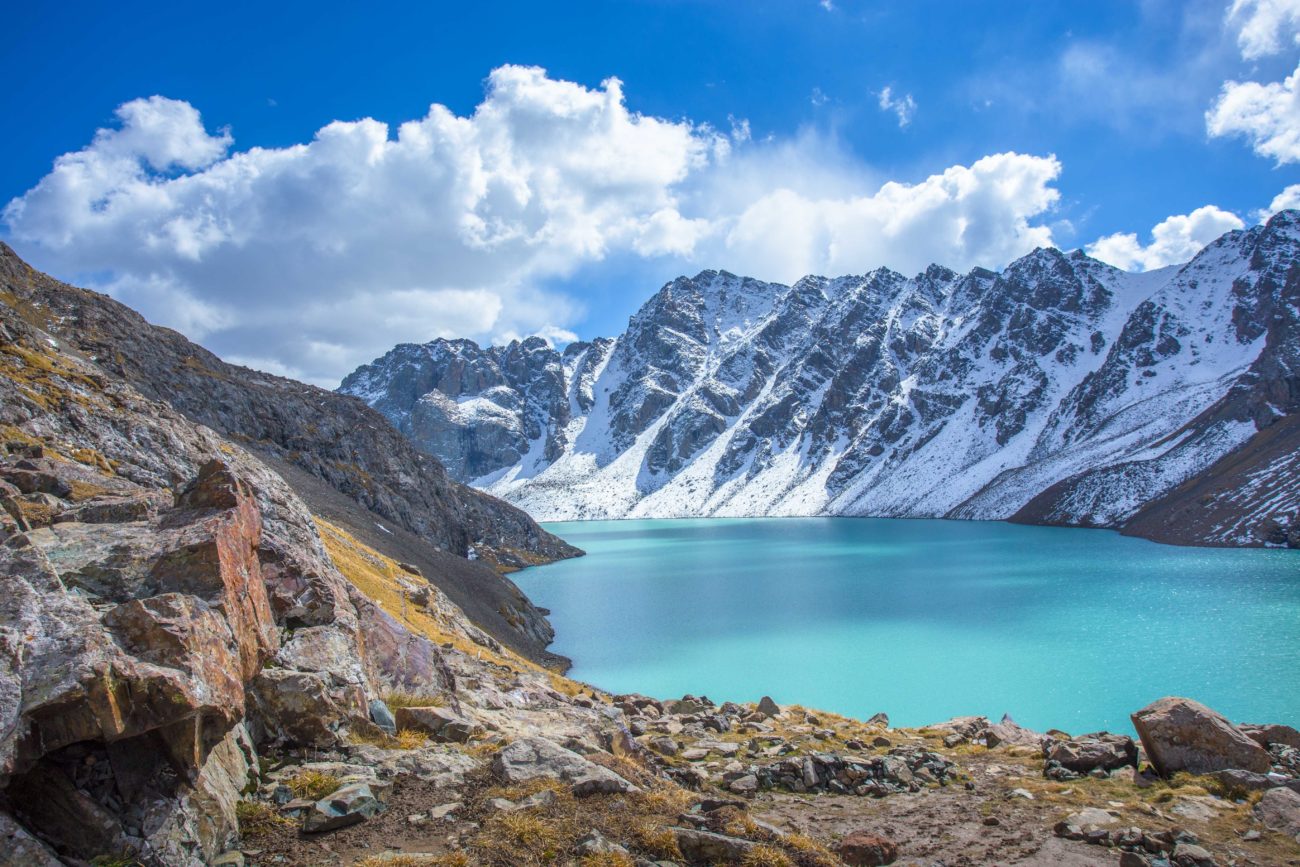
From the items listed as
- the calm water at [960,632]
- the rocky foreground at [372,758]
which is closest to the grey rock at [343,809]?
the rocky foreground at [372,758]

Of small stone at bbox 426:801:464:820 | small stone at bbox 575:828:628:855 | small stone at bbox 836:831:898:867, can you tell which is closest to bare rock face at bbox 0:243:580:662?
small stone at bbox 426:801:464:820

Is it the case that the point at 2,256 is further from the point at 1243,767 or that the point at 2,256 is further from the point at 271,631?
→ the point at 1243,767

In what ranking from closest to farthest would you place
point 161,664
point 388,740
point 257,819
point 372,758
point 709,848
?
point 161,664 < point 257,819 < point 709,848 < point 372,758 < point 388,740

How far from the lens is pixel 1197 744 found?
16406mm

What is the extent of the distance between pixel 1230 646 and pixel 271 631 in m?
57.7

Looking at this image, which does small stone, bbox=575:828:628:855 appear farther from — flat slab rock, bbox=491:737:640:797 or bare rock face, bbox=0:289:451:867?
bare rock face, bbox=0:289:451:867

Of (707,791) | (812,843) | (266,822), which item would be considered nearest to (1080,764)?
(707,791)

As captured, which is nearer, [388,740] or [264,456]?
[388,740]

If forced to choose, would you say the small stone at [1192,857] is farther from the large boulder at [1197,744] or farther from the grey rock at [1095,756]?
the grey rock at [1095,756]

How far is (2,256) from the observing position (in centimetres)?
6106

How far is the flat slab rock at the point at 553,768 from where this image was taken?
10703 millimetres

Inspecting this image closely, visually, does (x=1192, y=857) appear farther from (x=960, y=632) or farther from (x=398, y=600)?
(x=960, y=632)

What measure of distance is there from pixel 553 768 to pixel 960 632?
52133 mm

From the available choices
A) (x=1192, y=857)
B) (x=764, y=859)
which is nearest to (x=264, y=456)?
(x=764, y=859)
